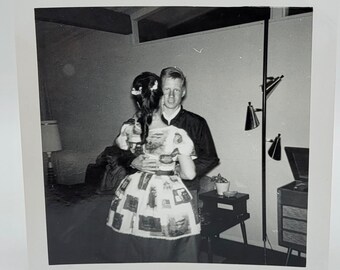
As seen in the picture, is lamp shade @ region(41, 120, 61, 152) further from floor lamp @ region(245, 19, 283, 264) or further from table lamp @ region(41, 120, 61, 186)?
floor lamp @ region(245, 19, 283, 264)

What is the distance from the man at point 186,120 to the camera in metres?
0.74

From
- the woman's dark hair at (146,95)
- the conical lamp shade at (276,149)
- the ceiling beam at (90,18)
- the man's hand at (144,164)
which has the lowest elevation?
the man's hand at (144,164)

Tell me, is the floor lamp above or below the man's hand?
above

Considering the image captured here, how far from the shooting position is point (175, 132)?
2.51 ft

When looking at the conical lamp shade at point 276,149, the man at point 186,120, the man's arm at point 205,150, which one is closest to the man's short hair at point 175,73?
the man at point 186,120

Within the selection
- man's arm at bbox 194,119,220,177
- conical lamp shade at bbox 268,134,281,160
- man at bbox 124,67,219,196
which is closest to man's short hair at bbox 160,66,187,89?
man at bbox 124,67,219,196

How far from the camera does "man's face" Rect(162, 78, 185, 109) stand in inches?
29.3

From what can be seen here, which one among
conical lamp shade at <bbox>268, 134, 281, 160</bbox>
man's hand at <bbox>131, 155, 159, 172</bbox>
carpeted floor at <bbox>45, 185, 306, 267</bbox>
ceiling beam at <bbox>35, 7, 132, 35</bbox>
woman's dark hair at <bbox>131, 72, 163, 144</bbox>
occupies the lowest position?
carpeted floor at <bbox>45, 185, 306, 267</bbox>

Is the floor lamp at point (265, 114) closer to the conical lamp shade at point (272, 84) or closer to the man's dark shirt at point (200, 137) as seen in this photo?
the conical lamp shade at point (272, 84)

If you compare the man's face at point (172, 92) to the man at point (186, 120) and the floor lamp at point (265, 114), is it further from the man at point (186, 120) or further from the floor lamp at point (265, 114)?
the floor lamp at point (265, 114)

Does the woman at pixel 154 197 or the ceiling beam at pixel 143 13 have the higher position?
the ceiling beam at pixel 143 13

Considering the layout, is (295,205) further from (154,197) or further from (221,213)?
(154,197)

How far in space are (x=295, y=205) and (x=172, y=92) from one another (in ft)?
1.41
